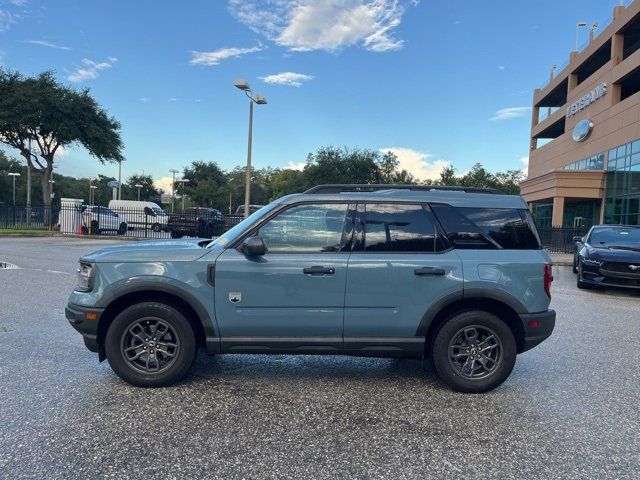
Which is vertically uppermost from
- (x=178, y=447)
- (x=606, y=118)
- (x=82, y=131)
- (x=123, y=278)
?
(x=606, y=118)

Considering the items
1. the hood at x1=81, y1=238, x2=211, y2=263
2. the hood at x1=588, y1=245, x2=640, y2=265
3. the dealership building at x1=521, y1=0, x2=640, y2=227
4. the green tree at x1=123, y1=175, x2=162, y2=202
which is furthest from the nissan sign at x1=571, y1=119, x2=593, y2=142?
the green tree at x1=123, y1=175, x2=162, y2=202

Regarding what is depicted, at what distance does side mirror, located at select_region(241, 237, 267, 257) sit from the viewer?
4.07 m

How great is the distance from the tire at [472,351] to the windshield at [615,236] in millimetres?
8639

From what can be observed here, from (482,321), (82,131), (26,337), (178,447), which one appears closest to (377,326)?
(482,321)

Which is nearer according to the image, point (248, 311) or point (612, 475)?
point (612, 475)

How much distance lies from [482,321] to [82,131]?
1353 inches

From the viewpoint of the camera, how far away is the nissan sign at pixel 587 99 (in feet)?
110

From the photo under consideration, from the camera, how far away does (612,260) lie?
10.4 m

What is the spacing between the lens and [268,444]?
3.31 m

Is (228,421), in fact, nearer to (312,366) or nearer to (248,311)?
(248,311)

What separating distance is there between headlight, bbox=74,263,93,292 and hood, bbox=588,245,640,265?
1045cm

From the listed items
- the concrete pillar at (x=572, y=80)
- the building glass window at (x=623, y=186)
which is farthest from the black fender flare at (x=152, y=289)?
the concrete pillar at (x=572, y=80)

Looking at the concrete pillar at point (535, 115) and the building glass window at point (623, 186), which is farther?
the concrete pillar at point (535, 115)

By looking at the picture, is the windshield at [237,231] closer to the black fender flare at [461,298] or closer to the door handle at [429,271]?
the door handle at [429,271]
